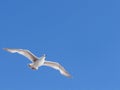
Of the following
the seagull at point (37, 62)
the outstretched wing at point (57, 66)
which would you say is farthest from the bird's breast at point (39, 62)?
the outstretched wing at point (57, 66)

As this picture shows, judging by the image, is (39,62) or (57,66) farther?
(57,66)

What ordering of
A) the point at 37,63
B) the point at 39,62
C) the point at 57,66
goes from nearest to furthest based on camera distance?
1. the point at 37,63
2. the point at 39,62
3. the point at 57,66

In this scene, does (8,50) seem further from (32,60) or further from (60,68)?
(60,68)

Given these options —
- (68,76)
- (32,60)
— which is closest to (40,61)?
(32,60)

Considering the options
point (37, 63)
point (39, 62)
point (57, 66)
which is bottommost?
point (37, 63)

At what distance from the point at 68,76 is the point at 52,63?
7.37 feet

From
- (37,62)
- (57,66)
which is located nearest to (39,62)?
(37,62)

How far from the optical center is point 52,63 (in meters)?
44.4

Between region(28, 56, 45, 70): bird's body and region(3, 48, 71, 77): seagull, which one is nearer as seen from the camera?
region(28, 56, 45, 70): bird's body

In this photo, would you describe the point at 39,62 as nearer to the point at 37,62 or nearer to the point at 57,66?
the point at 37,62

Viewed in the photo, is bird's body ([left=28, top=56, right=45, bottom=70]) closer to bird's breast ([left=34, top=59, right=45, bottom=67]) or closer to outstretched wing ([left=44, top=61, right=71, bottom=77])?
bird's breast ([left=34, top=59, right=45, bottom=67])

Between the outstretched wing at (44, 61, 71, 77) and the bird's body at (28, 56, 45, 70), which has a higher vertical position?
the outstretched wing at (44, 61, 71, 77)

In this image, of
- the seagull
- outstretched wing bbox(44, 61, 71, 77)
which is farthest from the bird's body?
outstretched wing bbox(44, 61, 71, 77)

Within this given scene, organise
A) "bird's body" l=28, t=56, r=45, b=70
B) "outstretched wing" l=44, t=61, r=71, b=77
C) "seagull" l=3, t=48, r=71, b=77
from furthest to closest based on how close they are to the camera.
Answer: "outstretched wing" l=44, t=61, r=71, b=77, "seagull" l=3, t=48, r=71, b=77, "bird's body" l=28, t=56, r=45, b=70
